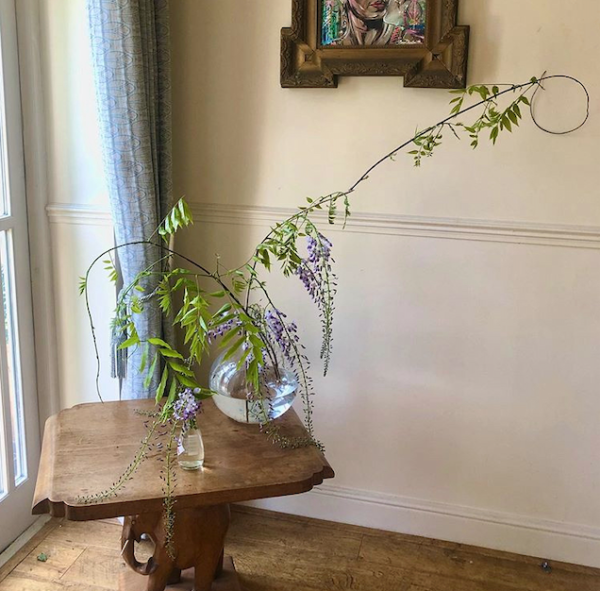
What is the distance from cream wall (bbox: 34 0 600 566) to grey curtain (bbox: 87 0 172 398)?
164 mm

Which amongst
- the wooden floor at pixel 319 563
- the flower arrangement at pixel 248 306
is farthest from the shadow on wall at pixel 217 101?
the wooden floor at pixel 319 563

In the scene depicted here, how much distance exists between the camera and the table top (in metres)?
1.41

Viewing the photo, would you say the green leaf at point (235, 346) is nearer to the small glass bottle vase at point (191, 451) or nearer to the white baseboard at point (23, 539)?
the small glass bottle vase at point (191, 451)

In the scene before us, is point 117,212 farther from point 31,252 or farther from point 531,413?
point 531,413

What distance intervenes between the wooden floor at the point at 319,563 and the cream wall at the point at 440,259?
0.08 metres

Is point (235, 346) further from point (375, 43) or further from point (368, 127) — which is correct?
point (375, 43)

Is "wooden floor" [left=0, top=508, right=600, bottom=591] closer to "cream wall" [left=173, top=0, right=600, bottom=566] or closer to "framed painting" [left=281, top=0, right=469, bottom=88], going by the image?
"cream wall" [left=173, top=0, right=600, bottom=566]

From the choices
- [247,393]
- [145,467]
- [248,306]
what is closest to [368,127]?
[248,306]

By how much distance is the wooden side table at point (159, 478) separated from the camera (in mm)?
1423

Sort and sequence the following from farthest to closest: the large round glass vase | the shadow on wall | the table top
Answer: the shadow on wall < the large round glass vase < the table top

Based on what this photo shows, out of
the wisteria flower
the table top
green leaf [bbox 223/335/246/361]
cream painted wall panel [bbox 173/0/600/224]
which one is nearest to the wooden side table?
the table top

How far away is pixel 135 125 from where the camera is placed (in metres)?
1.86

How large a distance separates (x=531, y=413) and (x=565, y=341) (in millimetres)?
254

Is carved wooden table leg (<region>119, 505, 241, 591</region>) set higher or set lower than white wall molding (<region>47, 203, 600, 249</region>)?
lower
